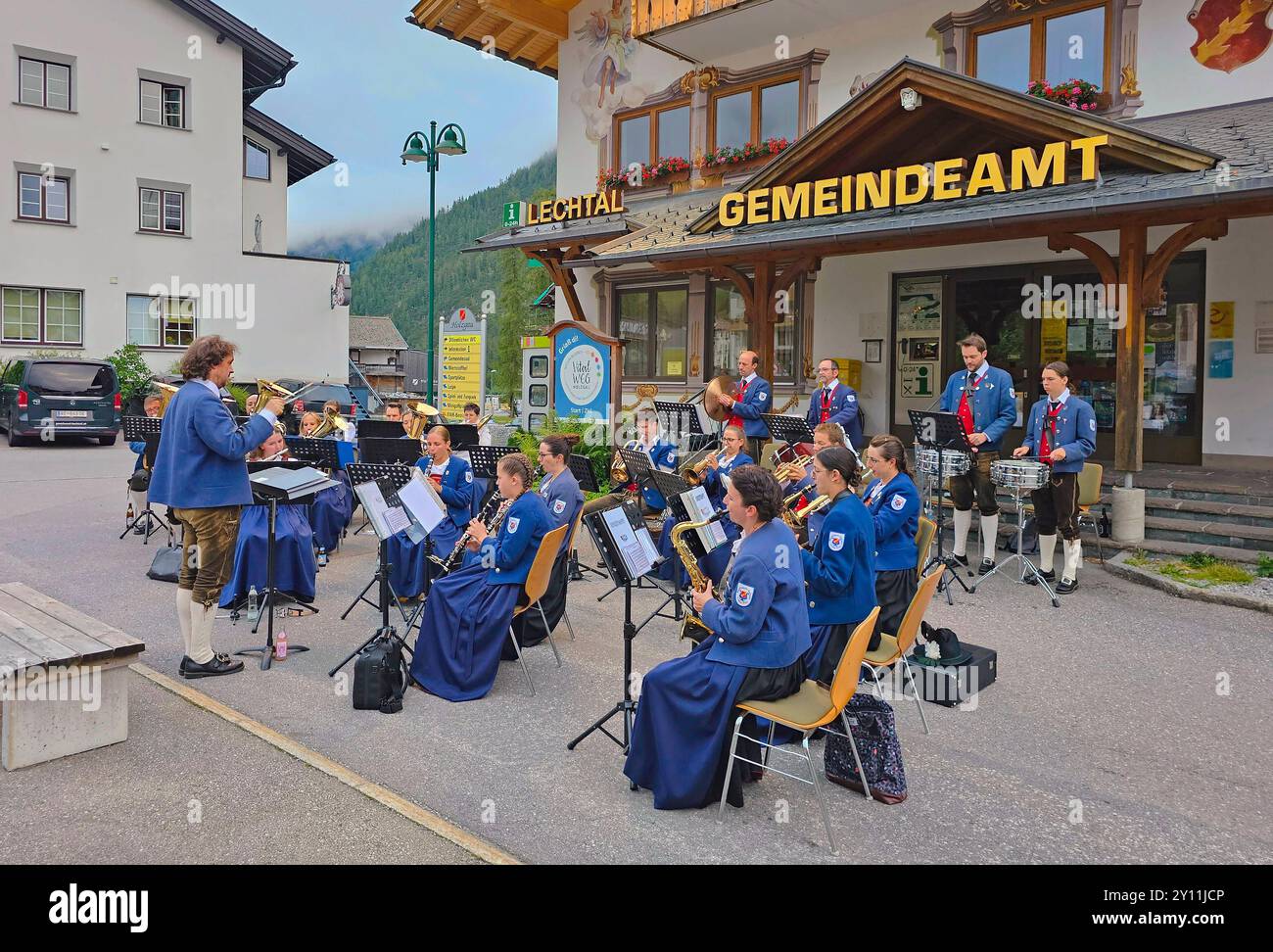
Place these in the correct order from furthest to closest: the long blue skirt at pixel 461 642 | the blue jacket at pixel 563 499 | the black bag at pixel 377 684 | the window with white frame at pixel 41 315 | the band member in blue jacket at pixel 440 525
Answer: the window with white frame at pixel 41 315
the band member in blue jacket at pixel 440 525
the blue jacket at pixel 563 499
the long blue skirt at pixel 461 642
the black bag at pixel 377 684

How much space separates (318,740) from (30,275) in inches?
1097

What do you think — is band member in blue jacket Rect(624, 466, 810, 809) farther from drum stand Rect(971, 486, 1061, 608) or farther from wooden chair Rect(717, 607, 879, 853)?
drum stand Rect(971, 486, 1061, 608)

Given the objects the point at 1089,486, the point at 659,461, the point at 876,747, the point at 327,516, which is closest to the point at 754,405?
the point at 659,461

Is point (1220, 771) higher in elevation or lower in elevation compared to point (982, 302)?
lower

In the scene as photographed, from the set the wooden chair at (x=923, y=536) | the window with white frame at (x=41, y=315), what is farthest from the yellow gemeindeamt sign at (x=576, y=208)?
the window with white frame at (x=41, y=315)

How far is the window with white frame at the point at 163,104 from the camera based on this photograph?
29547 mm

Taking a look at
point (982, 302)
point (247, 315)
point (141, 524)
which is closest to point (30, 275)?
point (247, 315)

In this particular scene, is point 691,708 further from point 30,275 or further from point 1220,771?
point 30,275

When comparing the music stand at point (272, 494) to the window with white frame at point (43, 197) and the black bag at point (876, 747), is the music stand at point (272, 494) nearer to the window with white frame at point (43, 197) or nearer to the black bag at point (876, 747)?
the black bag at point (876, 747)

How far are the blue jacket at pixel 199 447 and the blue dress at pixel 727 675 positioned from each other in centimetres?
311

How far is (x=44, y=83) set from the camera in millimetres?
27828

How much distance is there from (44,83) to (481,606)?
96.4 ft

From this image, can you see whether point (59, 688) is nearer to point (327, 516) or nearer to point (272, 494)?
point (272, 494)
